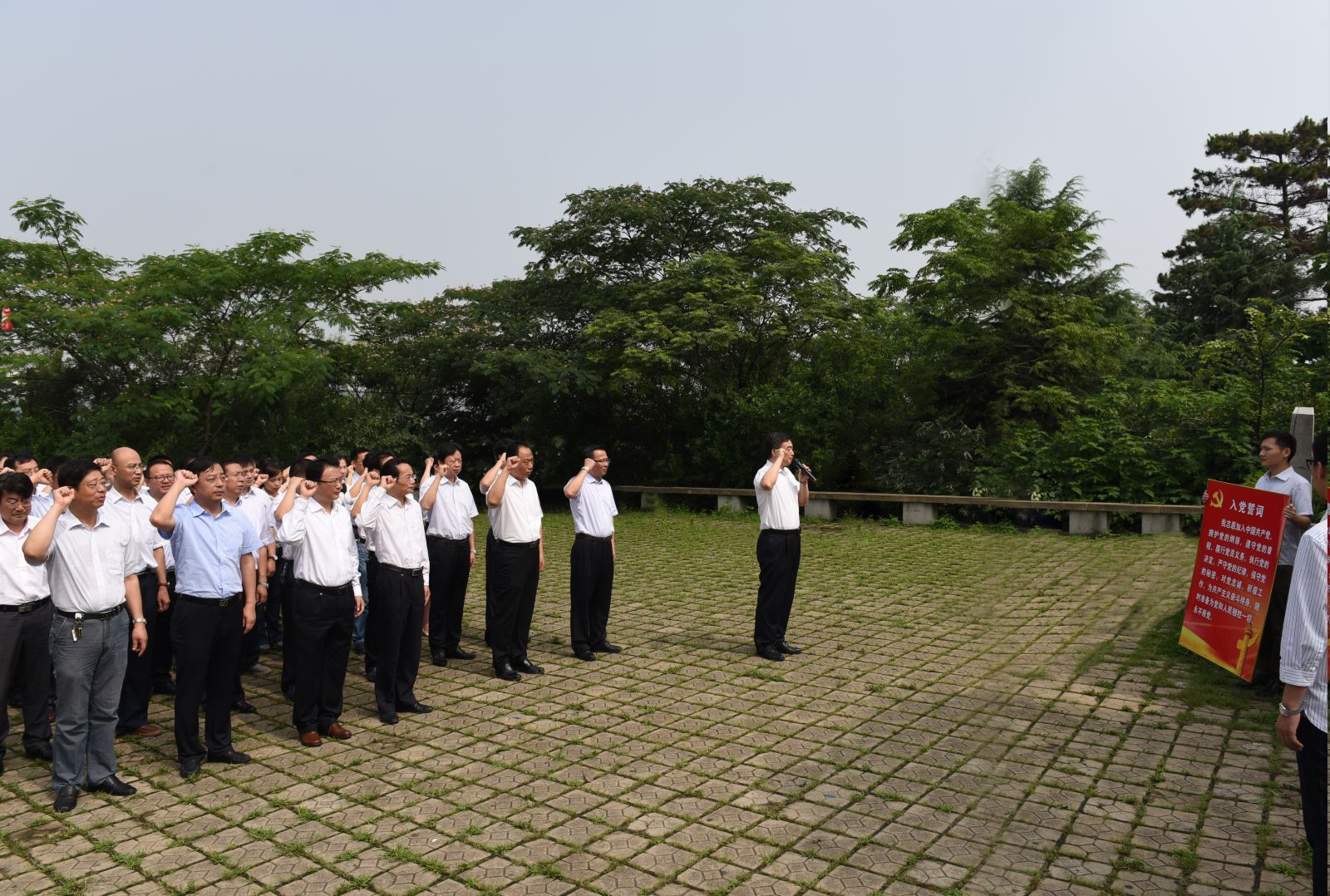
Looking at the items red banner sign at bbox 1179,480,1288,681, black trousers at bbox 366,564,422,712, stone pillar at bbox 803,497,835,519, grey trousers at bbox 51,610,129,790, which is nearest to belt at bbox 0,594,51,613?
grey trousers at bbox 51,610,129,790

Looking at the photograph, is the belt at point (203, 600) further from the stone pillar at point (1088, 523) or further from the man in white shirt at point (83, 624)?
the stone pillar at point (1088, 523)

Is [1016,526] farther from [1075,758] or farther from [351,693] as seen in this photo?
[351,693]

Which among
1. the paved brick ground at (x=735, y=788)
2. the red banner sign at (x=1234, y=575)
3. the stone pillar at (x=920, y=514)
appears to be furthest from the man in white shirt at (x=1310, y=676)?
the stone pillar at (x=920, y=514)

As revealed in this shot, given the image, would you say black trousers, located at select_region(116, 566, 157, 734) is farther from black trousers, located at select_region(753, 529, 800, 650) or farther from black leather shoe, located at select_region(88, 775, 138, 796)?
black trousers, located at select_region(753, 529, 800, 650)

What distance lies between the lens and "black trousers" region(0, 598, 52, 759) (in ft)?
16.3

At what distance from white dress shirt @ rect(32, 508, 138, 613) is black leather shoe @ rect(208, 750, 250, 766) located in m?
1.07

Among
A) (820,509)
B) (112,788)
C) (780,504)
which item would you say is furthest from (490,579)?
(820,509)

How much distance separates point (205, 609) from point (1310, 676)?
5191 millimetres

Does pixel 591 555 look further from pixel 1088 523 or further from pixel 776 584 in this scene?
pixel 1088 523

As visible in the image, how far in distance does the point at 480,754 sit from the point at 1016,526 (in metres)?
11.4

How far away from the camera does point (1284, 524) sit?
6.28 meters

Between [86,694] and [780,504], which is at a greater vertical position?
[780,504]

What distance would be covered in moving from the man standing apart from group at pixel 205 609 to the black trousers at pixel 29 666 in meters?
0.70

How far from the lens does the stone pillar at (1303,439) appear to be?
6.48 metres
